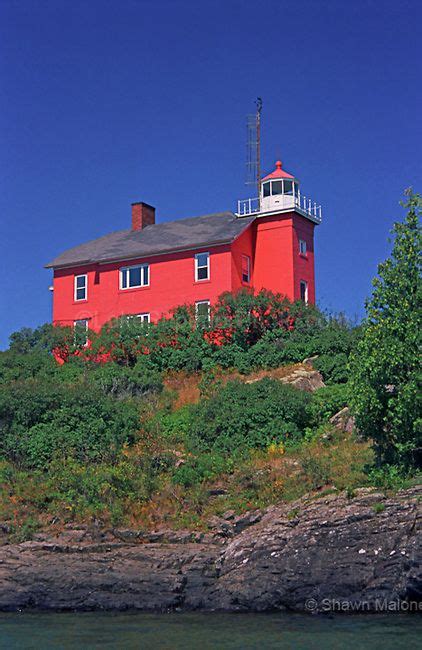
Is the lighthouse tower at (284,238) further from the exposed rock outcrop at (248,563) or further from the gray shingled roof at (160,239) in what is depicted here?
the exposed rock outcrop at (248,563)

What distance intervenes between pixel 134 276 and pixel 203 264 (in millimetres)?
4324

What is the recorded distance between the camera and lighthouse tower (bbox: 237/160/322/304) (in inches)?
1741

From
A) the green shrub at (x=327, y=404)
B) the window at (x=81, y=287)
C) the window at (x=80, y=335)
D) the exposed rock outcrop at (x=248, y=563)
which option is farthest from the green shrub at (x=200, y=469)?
the window at (x=81, y=287)

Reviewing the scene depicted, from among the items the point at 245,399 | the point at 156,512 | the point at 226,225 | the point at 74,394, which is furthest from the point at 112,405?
the point at 226,225

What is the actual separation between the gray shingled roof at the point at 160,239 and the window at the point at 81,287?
89 cm

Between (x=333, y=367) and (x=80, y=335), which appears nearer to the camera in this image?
(x=333, y=367)

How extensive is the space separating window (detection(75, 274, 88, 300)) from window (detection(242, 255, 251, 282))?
957cm

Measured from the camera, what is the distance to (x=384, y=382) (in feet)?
79.9

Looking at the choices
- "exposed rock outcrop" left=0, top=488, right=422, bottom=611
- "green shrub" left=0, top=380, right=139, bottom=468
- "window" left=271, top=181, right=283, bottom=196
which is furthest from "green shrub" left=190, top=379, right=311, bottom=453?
"window" left=271, top=181, right=283, bottom=196

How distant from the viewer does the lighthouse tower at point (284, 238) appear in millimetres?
44219

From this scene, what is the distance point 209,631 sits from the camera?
18922mm

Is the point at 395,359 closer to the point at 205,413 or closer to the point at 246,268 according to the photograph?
the point at 205,413

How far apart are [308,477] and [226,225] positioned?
2329cm

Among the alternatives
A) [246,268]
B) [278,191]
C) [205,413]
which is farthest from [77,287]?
[205,413]
